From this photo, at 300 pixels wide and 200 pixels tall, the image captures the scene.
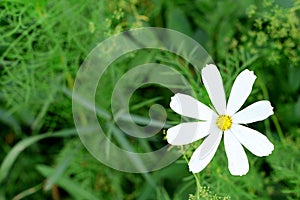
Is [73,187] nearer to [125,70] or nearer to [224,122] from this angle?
[125,70]

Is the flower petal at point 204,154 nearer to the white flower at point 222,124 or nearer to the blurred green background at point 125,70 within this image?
the white flower at point 222,124

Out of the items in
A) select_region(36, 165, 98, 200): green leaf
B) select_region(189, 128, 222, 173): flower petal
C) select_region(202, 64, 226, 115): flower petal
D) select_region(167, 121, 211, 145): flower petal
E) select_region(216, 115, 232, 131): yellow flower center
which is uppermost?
select_region(36, 165, 98, 200): green leaf

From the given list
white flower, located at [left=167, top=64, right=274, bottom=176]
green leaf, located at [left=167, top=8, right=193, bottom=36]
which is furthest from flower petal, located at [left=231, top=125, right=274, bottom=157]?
green leaf, located at [left=167, top=8, right=193, bottom=36]

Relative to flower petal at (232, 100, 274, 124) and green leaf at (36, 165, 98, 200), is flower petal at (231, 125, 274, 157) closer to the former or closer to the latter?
flower petal at (232, 100, 274, 124)

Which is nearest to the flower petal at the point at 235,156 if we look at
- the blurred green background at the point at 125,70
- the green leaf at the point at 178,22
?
the blurred green background at the point at 125,70

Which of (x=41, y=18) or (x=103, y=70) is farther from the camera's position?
(x=103, y=70)

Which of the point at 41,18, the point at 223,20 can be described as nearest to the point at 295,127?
the point at 223,20

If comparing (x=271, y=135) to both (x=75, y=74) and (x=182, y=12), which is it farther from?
(x=75, y=74)

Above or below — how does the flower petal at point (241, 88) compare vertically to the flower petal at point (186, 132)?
above
